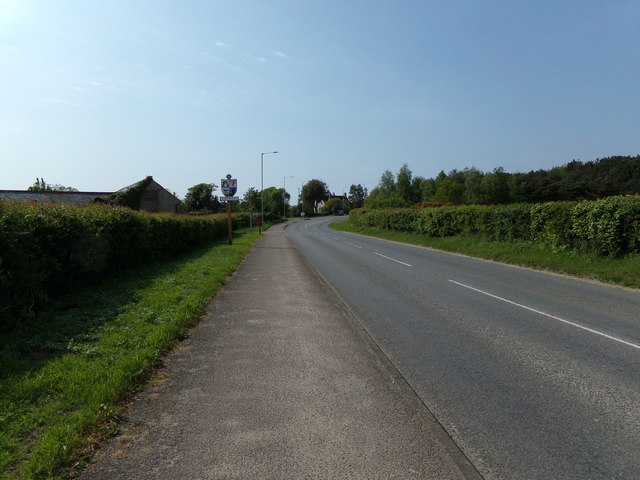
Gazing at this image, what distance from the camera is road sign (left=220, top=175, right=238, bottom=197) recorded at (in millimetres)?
26219

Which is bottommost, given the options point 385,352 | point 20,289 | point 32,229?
point 385,352

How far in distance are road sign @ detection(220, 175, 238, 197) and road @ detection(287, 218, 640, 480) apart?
16.6 m

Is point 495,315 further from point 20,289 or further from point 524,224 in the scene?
point 524,224

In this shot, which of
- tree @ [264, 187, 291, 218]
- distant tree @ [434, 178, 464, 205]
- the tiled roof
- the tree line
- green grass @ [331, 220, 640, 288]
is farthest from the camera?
tree @ [264, 187, 291, 218]

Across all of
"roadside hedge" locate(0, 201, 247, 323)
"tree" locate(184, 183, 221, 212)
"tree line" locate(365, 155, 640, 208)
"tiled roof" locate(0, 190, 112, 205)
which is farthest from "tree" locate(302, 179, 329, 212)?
"roadside hedge" locate(0, 201, 247, 323)

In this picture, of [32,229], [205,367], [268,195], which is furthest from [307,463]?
[268,195]

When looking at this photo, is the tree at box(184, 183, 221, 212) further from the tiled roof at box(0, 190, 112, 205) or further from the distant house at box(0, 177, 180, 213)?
the tiled roof at box(0, 190, 112, 205)

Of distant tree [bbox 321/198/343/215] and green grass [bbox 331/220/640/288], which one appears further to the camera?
distant tree [bbox 321/198/343/215]

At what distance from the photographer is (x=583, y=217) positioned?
1538 centimetres

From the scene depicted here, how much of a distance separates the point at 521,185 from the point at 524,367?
9254cm

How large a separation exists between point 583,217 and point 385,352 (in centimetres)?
1264

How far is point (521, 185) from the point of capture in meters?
88.9

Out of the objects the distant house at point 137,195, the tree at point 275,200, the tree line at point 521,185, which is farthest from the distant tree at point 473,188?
the distant house at point 137,195

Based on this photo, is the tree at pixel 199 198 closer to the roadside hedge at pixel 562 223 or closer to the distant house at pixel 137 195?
the distant house at pixel 137 195
